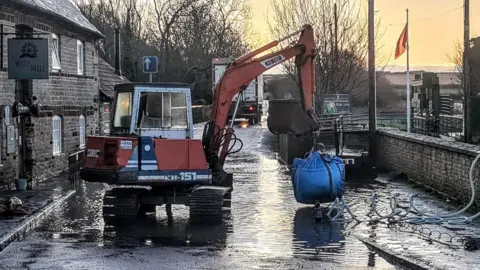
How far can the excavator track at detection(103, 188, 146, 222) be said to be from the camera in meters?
17.1

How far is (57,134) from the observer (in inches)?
1093

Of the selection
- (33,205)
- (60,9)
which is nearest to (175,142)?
(33,205)

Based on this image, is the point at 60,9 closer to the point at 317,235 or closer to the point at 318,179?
the point at 318,179

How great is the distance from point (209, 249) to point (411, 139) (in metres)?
12.6

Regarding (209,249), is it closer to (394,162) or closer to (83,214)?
(83,214)

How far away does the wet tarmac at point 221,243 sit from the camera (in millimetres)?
12203

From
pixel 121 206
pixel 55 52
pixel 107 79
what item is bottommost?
pixel 121 206

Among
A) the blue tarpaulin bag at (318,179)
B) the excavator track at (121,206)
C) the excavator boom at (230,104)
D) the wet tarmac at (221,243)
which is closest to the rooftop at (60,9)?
the wet tarmac at (221,243)

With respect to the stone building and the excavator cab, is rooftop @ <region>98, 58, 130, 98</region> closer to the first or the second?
the stone building

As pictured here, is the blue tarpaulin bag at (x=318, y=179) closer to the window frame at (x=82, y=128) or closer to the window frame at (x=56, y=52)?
the window frame at (x=56, y=52)

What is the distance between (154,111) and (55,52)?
10.6m

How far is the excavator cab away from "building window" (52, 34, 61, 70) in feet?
30.9

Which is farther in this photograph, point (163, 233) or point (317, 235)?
point (163, 233)

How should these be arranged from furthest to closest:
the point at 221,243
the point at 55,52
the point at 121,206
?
the point at 55,52 < the point at 121,206 < the point at 221,243
